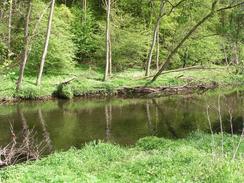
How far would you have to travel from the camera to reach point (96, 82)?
36062 mm

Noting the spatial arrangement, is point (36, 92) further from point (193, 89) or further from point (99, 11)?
point (99, 11)

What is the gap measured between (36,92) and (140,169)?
21788mm

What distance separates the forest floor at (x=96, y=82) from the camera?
31.6 meters

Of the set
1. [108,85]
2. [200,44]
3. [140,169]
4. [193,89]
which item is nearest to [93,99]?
[108,85]

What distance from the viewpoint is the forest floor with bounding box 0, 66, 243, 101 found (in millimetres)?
31609

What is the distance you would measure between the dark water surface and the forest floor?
5.01 feet

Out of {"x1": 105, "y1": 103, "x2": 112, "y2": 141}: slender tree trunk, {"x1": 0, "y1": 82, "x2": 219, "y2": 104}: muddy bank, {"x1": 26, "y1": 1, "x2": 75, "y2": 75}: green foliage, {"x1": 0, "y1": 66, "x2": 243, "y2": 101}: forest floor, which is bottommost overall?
{"x1": 105, "y1": 103, "x2": 112, "y2": 141}: slender tree trunk

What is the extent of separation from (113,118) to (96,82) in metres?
11.0

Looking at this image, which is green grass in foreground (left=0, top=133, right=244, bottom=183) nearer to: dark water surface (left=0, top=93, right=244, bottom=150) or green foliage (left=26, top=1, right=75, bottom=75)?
dark water surface (left=0, top=93, right=244, bottom=150)

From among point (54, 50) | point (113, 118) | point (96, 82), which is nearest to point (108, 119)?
point (113, 118)

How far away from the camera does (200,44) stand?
46312 mm

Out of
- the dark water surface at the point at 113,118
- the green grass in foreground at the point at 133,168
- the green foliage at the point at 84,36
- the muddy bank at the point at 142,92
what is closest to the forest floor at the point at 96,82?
the muddy bank at the point at 142,92

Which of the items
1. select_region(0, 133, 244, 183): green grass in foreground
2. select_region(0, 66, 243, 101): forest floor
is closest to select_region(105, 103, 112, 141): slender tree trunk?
select_region(0, 66, 243, 101): forest floor

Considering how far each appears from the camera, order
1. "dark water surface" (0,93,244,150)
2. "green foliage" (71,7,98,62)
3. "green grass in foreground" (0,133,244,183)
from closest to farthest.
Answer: "green grass in foreground" (0,133,244,183)
"dark water surface" (0,93,244,150)
"green foliage" (71,7,98,62)
